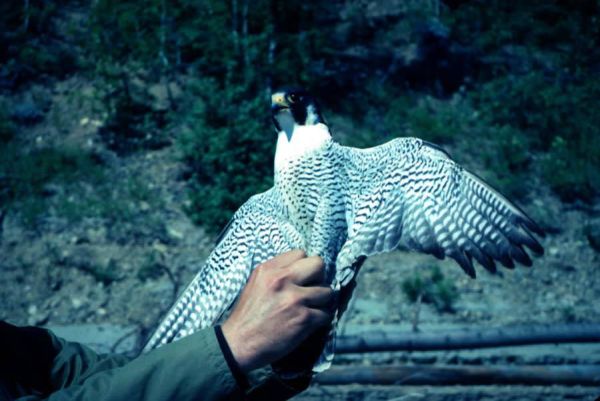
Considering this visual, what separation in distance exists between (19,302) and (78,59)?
429 centimetres

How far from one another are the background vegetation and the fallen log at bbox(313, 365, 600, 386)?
2372 millimetres

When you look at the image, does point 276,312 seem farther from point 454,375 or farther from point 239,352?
point 454,375

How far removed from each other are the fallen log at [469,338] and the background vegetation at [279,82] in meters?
2.24

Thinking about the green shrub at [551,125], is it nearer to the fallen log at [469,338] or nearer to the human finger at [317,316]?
the fallen log at [469,338]

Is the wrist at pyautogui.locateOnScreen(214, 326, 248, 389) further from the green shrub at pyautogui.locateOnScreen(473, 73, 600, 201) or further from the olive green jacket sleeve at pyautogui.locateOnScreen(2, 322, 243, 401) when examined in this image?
the green shrub at pyautogui.locateOnScreen(473, 73, 600, 201)

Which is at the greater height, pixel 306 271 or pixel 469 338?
pixel 306 271

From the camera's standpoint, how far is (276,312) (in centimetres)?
155

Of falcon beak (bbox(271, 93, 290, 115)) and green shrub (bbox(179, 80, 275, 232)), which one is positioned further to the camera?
green shrub (bbox(179, 80, 275, 232))

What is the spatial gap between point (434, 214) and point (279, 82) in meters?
5.26

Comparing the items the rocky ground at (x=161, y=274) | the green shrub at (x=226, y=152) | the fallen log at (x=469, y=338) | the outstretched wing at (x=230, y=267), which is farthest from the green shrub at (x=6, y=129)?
the outstretched wing at (x=230, y=267)

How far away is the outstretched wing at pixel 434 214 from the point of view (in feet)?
7.91

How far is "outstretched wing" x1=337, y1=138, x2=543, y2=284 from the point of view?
2.41 meters

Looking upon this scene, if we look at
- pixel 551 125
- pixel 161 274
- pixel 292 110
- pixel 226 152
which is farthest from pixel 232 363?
pixel 551 125

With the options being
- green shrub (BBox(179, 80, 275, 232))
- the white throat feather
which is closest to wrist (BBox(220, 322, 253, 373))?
the white throat feather
